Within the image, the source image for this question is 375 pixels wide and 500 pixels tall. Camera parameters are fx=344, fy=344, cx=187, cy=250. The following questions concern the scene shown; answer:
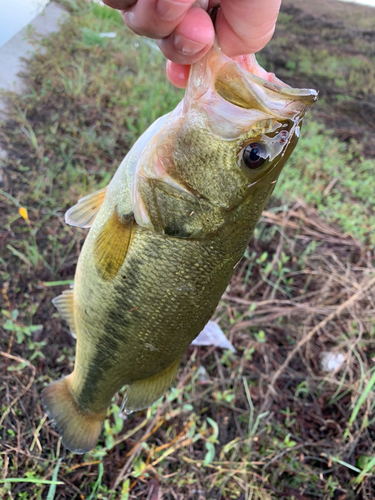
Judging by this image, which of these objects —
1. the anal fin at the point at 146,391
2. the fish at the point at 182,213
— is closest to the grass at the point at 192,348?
the anal fin at the point at 146,391

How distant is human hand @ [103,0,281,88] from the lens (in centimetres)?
82

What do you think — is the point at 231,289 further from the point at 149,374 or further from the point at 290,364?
the point at 149,374

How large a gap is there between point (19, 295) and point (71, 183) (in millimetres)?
1065

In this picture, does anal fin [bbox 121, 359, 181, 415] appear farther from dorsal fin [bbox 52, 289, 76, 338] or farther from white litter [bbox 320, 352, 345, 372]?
white litter [bbox 320, 352, 345, 372]

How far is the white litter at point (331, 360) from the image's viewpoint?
2.71m

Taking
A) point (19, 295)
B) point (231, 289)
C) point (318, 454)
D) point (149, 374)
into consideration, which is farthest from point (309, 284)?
point (19, 295)

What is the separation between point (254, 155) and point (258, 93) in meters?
0.16

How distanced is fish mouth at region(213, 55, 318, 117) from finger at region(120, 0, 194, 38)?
0.17 m

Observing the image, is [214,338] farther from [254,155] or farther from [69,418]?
[254,155]

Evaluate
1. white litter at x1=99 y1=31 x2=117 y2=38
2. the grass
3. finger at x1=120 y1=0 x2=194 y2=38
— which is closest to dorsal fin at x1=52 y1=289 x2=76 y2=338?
the grass

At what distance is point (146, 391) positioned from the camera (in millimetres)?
1444

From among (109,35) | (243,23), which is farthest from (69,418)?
(109,35)

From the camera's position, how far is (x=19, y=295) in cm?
235

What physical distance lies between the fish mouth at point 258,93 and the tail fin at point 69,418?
1.40 metres
